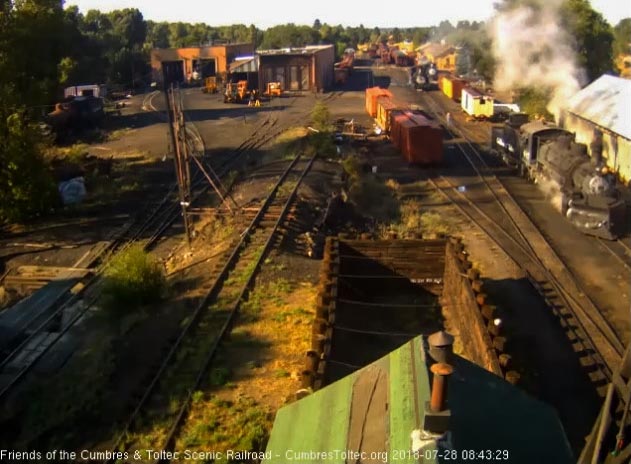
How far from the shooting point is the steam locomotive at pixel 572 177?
18.5 metres

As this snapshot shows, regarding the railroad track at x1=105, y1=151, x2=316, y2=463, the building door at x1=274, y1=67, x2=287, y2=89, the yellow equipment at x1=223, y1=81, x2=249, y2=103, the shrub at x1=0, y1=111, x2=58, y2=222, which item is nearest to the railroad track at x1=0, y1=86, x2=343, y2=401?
the railroad track at x1=105, y1=151, x2=316, y2=463

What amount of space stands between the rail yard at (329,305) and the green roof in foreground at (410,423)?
17 millimetres

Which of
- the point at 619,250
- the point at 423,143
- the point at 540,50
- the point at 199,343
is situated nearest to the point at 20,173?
the point at 199,343

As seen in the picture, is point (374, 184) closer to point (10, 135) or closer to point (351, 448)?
point (10, 135)

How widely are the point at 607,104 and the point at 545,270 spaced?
15.4 meters

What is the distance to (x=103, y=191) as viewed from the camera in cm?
2505

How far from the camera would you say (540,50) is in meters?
38.4

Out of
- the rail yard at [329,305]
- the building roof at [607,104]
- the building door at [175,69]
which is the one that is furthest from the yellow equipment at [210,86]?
the building roof at [607,104]

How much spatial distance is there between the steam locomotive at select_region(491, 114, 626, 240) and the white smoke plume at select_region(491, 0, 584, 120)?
11.2 meters

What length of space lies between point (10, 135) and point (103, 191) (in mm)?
4462

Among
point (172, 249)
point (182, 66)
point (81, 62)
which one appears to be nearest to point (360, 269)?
point (172, 249)

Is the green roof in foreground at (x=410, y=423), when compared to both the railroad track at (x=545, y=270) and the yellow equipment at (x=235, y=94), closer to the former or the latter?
the railroad track at (x=545, y=270)

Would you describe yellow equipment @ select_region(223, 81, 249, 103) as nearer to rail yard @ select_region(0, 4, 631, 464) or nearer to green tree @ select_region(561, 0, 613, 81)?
rail yard @ select_region(0, 4, 631, 464)
